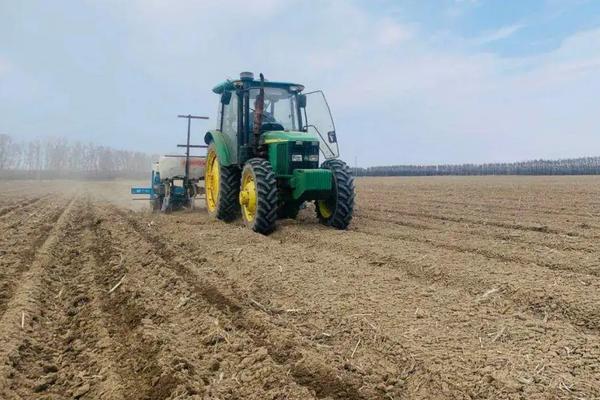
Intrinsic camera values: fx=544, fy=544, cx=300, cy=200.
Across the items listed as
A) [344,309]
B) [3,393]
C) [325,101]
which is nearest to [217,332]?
[344,309]

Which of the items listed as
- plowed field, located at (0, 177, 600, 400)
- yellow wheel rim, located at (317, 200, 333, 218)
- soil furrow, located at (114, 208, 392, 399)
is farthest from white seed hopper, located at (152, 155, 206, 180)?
soil furrow, located at (114, 208, 392, 399)

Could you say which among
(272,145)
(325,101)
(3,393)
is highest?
(325,101)

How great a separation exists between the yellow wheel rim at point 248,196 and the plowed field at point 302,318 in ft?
3.14

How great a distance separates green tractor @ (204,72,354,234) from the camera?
8.10m

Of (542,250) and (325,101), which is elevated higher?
(325,101)

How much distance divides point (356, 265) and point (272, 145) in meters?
3.51

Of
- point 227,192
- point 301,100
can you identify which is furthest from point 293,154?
point 227,192

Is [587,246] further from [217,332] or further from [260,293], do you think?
[217,332]

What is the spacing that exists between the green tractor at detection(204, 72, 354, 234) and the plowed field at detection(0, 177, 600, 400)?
90 centimetres

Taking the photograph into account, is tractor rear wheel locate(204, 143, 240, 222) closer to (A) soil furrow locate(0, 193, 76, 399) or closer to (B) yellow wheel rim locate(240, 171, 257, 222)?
(B) yellow wheel rim locate(240, 171, 257, 222)

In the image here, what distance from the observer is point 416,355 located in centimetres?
322

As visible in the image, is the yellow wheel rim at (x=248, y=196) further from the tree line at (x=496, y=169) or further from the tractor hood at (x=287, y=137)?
the tree line at (x=496, y=169)

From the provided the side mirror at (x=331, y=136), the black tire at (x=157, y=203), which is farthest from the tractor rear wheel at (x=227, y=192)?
the black tire at (x=157, y=203)

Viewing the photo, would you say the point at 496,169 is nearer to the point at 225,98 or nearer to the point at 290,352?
the point at 225,98
